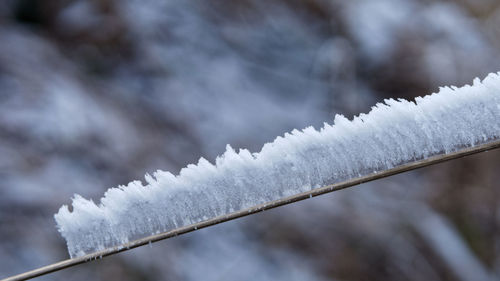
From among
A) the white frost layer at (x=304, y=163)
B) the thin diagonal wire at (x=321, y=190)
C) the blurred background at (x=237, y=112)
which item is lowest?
the thin diagonal wire at (x=321, y=190)

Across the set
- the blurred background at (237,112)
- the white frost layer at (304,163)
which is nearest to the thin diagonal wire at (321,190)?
the white frost layer at (304,163)

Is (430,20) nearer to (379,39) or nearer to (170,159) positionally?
(379,39)

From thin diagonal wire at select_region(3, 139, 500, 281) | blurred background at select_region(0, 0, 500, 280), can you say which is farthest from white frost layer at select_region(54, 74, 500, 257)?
blurred background at select_region(0, 0, 500, 280)

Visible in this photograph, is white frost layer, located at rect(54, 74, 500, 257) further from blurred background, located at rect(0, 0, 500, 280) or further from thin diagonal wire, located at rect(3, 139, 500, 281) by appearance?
blurred background, located at rect(0, 0, 500, 280)

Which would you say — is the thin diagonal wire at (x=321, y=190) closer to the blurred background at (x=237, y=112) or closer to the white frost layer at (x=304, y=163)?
the white frost layer at (x=304, y=163)

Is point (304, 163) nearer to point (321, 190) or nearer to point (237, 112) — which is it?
point (321, 190)

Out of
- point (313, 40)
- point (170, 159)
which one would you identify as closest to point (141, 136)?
point (170, 159)
